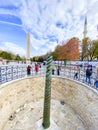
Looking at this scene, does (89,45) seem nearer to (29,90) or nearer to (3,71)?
(29,90)

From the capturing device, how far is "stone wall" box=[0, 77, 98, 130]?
7870 millimetres

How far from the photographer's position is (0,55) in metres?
63.6

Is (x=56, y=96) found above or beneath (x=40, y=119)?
above

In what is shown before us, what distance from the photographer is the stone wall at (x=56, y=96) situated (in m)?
7.87

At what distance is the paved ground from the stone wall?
1.31 feet

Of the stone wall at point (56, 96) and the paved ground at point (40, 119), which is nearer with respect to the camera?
the stone wall at point (56, 96)

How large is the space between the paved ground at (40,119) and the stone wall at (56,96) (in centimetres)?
40

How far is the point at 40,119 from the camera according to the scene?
9.42 metres

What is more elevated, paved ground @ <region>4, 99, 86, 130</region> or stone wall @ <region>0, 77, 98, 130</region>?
stone wall @ <region>0, 77, 98, 130</region>

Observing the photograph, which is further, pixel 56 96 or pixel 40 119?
pixel 56 96

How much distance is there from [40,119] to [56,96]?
10.7ft

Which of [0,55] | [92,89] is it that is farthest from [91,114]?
[0,55]

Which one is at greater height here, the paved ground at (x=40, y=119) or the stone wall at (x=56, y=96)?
the stone wall at (x=56, y=96)

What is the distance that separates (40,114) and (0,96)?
3.60m
